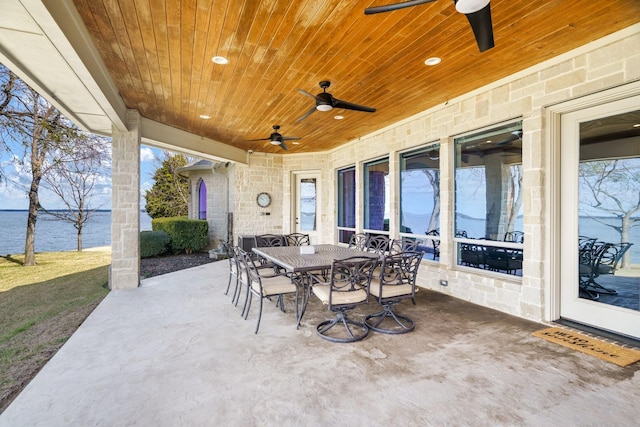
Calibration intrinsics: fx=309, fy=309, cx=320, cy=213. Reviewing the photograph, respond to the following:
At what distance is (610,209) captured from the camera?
304 centimetres

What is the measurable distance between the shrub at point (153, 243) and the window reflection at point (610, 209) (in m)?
8.73

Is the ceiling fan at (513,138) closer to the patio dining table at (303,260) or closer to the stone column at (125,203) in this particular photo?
the patio dining table at (303,260)

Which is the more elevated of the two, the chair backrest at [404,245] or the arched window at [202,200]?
the arched window at [202,200]

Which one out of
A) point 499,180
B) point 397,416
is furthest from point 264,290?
point 499,180

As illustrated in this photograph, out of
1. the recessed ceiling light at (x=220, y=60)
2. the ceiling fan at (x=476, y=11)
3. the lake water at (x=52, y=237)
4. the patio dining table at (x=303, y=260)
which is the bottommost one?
the lake water at (x=52, y=237)

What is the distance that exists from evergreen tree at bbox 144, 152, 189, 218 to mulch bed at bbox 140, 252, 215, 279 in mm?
5761

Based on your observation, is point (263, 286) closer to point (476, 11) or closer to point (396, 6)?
point (396, 6)

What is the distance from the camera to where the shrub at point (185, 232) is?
344 inches

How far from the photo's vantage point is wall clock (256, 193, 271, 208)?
8.16 meters

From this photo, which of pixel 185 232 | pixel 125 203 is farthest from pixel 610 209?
pixel 185 232

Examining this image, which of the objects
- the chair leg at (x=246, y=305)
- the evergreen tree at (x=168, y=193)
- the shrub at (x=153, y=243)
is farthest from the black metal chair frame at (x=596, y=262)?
the evergreen tree at (x=168, y=193)

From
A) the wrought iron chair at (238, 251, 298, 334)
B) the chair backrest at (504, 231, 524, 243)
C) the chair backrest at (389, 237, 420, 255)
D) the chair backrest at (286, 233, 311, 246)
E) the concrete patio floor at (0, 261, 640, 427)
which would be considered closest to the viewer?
the concrete patio floor at (0, 261, 640, 427)

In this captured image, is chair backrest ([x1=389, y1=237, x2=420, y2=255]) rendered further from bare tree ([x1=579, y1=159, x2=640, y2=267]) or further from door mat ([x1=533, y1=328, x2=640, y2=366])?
bare tree ([x1=579, y1=159, x2=640, y2=267])

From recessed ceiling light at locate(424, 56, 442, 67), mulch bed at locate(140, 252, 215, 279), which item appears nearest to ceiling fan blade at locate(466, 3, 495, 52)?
recessed ceiling light at locate(424, 56, 442, 67)
